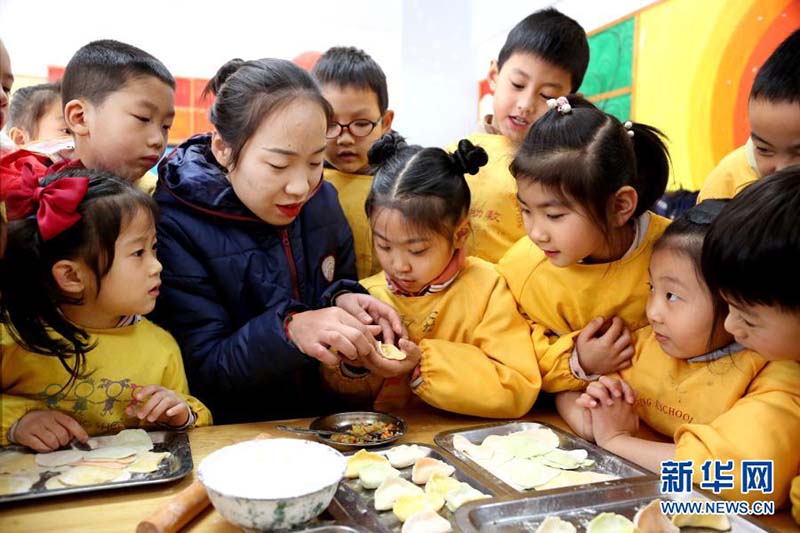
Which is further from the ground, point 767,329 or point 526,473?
point 767,329

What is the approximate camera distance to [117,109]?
161 cm

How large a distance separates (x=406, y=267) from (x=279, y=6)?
446cm

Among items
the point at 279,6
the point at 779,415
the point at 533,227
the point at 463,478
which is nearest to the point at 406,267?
the point at 533,227

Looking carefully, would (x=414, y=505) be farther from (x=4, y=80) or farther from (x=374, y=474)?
(x=4, y=80)

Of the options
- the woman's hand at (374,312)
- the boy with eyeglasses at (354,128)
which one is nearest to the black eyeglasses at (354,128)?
the boy with eyeglasses at (354,128)

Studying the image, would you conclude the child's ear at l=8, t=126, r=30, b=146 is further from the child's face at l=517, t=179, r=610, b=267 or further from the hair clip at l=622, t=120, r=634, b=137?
the hair clip at l=622, t=120, r=634, b=137

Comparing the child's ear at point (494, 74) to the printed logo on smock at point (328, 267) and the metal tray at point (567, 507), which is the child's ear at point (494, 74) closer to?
the printed logo on smock at point (328, 267)

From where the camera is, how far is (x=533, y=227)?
150cm

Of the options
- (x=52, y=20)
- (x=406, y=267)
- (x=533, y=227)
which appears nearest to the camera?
(x=533, y=227)

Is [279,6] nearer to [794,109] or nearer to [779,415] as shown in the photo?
[794,109]

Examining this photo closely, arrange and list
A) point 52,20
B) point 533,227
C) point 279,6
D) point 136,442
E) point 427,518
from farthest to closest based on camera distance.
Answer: point 279,6
point 52,20
point 533,227
point 136,442
point 427,518

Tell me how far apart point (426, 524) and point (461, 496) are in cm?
11

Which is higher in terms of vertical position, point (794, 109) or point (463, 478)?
point (794, 109)

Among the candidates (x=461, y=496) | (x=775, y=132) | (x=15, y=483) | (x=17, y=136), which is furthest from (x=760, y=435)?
(x=17, y=136)
